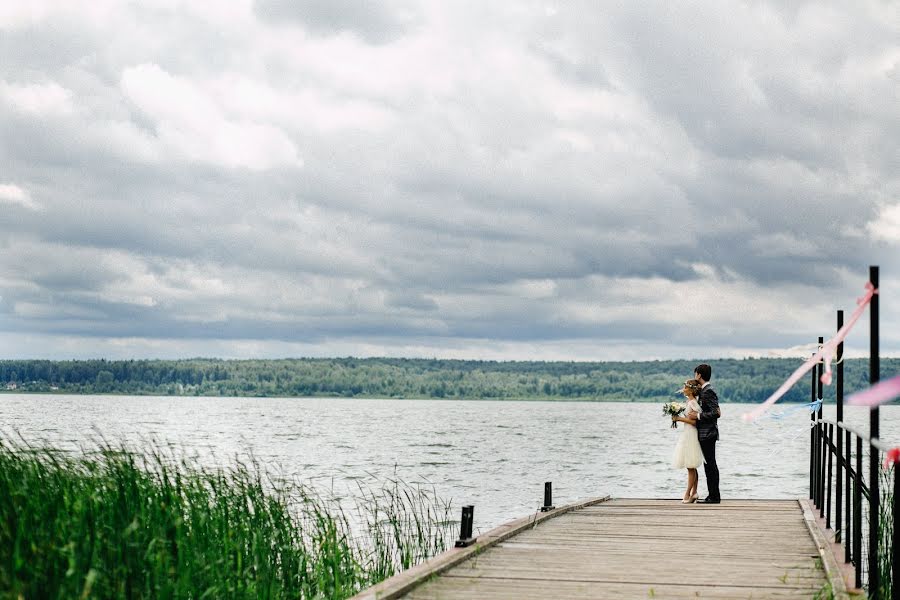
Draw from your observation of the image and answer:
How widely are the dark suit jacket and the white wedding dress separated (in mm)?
125

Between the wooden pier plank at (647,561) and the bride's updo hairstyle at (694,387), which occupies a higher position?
the bride's updo hairstyle at (694,387)

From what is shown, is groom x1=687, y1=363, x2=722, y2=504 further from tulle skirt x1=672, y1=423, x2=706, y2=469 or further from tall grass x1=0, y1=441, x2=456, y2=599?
tall grass x1=0, y1=441, x2=456, y2=599

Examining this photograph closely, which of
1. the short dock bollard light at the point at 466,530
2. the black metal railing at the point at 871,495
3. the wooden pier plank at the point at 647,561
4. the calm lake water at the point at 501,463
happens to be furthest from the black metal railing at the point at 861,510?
the calm lake water at the point at 501,463

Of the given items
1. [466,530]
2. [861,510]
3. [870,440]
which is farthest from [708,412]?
[870,440]

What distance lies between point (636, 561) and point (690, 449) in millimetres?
4936

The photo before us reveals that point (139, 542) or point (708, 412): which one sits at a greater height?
point (708, 412)

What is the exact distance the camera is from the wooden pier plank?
21.5 ft

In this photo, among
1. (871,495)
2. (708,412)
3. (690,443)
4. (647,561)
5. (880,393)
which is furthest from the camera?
(690,443)

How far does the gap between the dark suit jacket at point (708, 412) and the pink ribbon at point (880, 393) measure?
7.60 meters

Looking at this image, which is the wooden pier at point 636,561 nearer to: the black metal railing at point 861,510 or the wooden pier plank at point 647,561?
the wooden pier plank at point 647,561

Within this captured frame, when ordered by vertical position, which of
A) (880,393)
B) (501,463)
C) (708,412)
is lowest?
(501,463)

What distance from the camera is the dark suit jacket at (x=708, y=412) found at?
39.8 ft

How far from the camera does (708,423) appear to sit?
12250 mm

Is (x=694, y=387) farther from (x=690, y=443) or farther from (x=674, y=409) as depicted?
(x=690, y=443)
